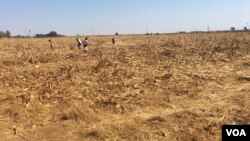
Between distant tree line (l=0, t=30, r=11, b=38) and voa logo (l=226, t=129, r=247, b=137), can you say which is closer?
voa logo (l=226, t=129, r=247, b=137)

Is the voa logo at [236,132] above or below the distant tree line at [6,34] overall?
below

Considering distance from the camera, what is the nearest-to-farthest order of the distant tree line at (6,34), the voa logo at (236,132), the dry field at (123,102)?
the voa logo at (236,132) → the dry field at (123,102) → the distant tree line at (6,34)

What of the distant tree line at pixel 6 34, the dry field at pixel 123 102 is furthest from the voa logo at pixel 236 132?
the distant tree line at pixel 6 34

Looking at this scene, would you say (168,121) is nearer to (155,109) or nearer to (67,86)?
(155,109)

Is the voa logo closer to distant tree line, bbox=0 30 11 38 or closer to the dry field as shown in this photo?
the dry field

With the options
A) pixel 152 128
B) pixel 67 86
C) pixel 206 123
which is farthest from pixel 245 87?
pixel 67 86

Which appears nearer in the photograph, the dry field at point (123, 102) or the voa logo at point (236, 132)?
the voa logo at point (236, 132)

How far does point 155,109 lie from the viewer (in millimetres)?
9992

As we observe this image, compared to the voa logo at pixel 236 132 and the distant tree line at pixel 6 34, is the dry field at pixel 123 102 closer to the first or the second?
the voa logo at pixel 236 132

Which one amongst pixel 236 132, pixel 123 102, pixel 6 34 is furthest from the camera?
pixel 6 34

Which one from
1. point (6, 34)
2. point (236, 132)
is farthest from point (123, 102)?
point (6, 34)

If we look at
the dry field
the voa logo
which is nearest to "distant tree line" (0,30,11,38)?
the dry field

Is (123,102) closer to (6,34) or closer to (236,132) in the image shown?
(236,132)

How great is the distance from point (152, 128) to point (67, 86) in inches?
208
